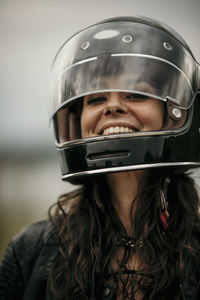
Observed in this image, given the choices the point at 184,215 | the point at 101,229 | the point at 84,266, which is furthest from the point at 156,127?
the point at 84,266

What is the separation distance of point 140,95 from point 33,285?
82 cm

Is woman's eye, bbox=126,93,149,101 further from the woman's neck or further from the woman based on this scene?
the woman's neck

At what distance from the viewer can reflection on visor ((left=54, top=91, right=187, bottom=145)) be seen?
4.55 ft

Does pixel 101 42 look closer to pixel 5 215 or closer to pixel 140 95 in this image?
pixel 140 95

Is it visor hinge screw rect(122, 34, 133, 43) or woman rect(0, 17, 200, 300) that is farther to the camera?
visor hinge screw rect(122, 34, 133, 43)

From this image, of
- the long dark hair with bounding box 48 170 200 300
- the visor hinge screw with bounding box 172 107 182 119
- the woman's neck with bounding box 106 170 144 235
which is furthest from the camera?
the woman's neck with bounding box 106 170 144 235

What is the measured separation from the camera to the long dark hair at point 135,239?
1313mm

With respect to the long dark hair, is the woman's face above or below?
above

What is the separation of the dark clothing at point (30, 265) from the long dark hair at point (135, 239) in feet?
0.12

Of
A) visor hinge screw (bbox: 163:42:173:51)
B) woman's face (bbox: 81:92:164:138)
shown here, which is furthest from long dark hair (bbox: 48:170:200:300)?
visor hinge screw (bbox: 163:42:173:51)

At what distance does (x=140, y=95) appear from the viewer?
141 centimetres

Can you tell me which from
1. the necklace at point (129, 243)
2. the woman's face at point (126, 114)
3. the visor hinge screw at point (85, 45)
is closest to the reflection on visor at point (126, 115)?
the woman's face at point (126, 114)

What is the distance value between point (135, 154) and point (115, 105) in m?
0.19

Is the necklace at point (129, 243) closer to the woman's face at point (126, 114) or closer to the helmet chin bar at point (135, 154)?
the helmet chin bar at point (135, 154)
